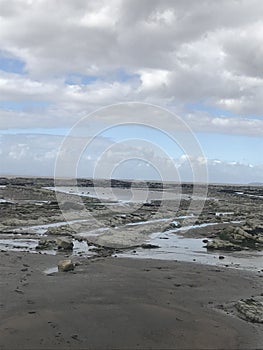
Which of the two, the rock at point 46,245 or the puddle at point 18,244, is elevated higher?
the rock at point 46,245

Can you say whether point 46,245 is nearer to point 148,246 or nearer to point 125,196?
point 148,246

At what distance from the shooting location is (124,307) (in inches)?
575

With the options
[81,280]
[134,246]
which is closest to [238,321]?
[81,280]

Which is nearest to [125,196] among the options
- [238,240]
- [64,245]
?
[238,240]

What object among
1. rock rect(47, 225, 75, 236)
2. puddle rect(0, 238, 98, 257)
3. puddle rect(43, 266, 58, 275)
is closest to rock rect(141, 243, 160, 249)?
puddle rect(0, 238, 98, 257)

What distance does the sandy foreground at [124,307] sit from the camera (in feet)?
38.7

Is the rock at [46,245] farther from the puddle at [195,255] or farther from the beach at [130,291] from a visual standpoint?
the puddle at [195,255]

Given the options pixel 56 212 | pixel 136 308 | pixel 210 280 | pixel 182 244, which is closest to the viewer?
pixel 136 308

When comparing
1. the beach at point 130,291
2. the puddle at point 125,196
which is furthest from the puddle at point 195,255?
the puddle at point 125,196

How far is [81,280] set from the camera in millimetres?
18250

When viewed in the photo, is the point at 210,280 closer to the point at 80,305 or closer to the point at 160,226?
the point at 80,305

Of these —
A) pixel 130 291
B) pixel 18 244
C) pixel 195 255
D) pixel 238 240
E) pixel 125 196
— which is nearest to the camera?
pixel 130 291

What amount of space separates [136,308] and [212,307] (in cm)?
275

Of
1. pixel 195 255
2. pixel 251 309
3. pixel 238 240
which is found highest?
pixel 238 240
